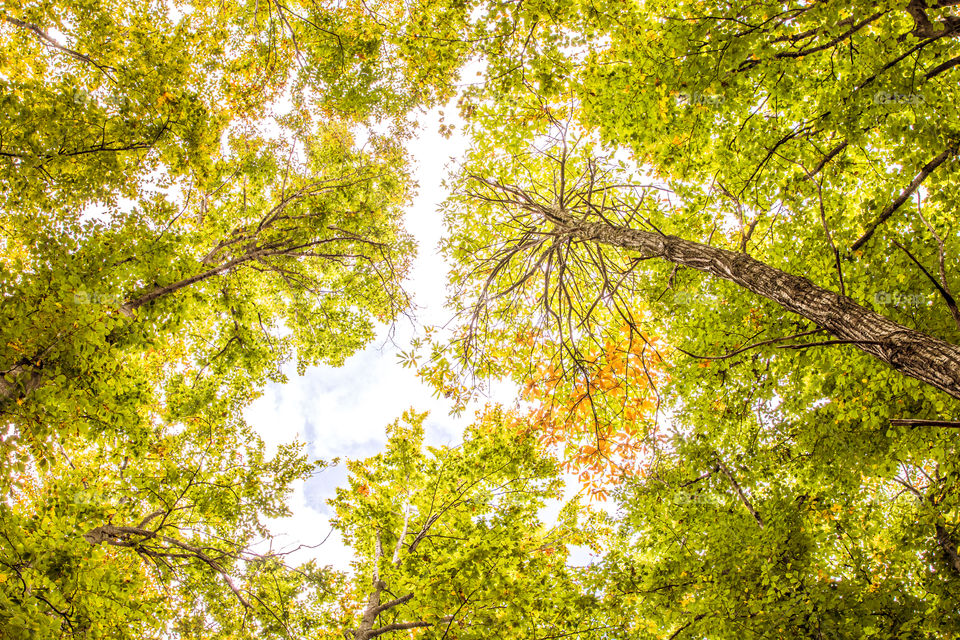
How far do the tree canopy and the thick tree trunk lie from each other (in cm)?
2

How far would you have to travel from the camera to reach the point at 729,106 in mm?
4984

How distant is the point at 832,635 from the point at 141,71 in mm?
10675

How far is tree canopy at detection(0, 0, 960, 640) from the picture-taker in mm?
3846

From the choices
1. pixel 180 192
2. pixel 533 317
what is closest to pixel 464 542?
pixel 533 317

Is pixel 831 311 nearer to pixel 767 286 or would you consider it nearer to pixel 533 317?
pixel 767 286

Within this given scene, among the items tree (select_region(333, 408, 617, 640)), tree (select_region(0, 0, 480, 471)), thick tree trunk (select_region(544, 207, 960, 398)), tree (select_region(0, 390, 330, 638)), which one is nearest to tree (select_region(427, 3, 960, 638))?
thick tree trunk (select_region(544, 207, 960, 398))

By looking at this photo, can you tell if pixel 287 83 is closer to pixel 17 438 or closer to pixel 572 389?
pixel 17 438

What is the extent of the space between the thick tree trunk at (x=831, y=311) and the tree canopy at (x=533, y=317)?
0.08 ft

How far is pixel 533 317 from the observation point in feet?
25.6

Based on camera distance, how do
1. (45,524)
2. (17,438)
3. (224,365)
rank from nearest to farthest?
(17,438)
(45,524)
(224,365)

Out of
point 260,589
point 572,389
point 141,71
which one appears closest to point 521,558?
point 572,389

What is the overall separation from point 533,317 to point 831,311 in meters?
4.89

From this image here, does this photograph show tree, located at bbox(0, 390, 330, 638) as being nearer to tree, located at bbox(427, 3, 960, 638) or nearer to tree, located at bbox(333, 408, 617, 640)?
tree, located at bbox(333, 408, 617, 640)

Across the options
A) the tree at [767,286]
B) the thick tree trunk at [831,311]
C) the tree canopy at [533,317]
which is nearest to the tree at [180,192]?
the tree canopy at [533,317]
